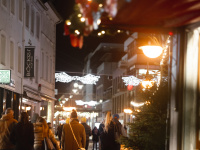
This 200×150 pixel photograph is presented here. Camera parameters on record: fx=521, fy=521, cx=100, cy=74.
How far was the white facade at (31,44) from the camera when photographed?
2594cm

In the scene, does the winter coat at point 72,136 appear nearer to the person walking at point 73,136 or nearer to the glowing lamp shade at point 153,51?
the person walking at point 73,136

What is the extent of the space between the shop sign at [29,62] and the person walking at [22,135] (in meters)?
17.8

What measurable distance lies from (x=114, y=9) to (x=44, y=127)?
1050 cm

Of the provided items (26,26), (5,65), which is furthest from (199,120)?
(26,26)

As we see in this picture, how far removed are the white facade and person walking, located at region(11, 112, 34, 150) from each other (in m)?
12.1

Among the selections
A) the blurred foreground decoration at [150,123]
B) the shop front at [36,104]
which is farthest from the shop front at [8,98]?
the blurred foreground decoration at [150,123]

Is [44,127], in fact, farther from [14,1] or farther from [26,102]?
[26,102]

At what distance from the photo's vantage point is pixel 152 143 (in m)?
11.7

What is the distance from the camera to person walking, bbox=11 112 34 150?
40.9 ft

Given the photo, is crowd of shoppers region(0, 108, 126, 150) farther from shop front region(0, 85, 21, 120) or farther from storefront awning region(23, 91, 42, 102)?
storefront awning region(23, 91, 42, 102)

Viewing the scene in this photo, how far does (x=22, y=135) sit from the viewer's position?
12.5 meters

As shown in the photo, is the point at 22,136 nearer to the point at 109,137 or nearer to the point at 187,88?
the point at 109,137

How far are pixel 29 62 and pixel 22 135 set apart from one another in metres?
18.0

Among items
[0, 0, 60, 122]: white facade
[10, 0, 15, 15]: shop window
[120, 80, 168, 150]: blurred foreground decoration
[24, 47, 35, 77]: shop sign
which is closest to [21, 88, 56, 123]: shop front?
[0, 0, 60, 122]: white facade
